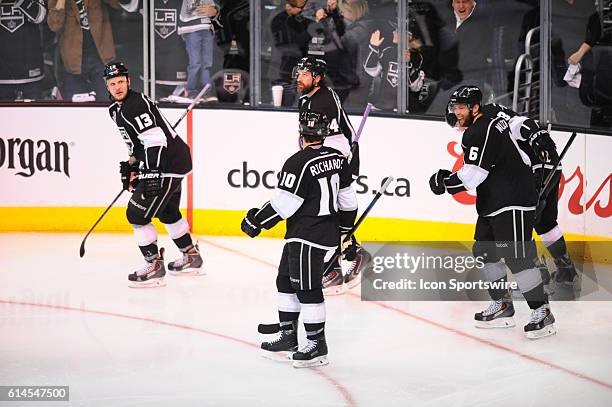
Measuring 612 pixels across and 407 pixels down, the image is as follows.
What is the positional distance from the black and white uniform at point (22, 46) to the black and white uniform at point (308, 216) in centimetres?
431

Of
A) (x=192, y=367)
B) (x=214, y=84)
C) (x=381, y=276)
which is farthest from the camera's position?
(x=214, y=84)

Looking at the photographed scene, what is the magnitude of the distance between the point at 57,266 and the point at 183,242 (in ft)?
2.89

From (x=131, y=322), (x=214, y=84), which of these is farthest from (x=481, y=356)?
(x=214, y=84)

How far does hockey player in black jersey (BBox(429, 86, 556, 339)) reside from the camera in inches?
206

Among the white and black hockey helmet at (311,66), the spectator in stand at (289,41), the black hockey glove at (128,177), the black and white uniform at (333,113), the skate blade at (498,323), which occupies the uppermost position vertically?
the spectator in stand at (289,41)

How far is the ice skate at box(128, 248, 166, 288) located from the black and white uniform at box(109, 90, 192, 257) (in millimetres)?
81

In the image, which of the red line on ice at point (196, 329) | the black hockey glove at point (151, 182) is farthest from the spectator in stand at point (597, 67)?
the red line on ice at point (196, 329)

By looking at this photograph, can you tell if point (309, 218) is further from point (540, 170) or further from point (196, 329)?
point (540, 170)

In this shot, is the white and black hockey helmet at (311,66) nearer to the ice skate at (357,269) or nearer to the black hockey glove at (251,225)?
the ice skate at (357,269)

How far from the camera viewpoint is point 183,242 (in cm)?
693

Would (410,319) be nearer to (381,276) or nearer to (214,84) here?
(381,276)

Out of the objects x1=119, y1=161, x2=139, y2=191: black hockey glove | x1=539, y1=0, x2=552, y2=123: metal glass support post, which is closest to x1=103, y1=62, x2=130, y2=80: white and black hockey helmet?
x1=119, y1=161, x2=139, y2=191: black hockey glove

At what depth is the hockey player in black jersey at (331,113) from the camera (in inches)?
239

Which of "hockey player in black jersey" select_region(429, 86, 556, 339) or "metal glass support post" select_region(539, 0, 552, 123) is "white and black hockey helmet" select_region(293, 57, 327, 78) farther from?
"metal glass support post" select_region(539, 0, 552, 123)
